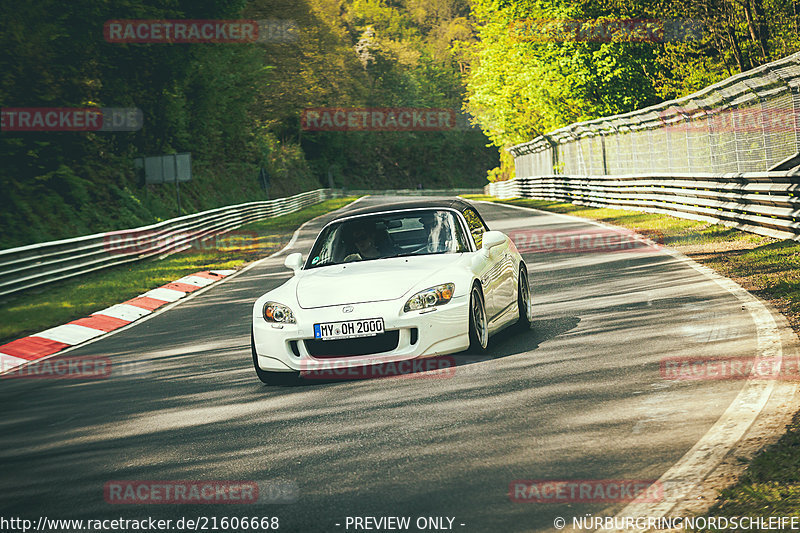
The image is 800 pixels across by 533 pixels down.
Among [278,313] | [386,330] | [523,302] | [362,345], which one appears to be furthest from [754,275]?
[278,313]

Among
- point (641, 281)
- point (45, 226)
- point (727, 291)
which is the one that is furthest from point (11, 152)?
point (727, 291)

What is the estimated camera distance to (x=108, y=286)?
1964cm

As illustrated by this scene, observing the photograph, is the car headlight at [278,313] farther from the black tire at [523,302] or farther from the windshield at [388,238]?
the black tire at [523,302]

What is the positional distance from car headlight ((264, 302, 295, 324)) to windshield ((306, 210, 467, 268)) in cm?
118

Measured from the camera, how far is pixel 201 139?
2130 inches

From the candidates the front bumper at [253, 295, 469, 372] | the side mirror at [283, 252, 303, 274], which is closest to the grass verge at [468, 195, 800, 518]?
the front bumper at [253, 295, 469, 372]

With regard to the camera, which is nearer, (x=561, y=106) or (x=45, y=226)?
(x=45, y=226)

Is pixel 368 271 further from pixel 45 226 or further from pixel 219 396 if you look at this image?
pixel 45 226

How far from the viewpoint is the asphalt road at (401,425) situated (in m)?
4.97

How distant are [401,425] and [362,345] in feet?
5.32

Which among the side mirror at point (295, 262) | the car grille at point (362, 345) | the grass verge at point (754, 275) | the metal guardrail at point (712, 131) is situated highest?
the metal guardrail at point (712, 131)

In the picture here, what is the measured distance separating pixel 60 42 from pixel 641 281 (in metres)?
27.4

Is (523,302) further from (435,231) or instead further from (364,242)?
(364,242)

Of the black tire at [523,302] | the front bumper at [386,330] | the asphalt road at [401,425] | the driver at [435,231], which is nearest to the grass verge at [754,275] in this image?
the asphalt road at [401,425]
